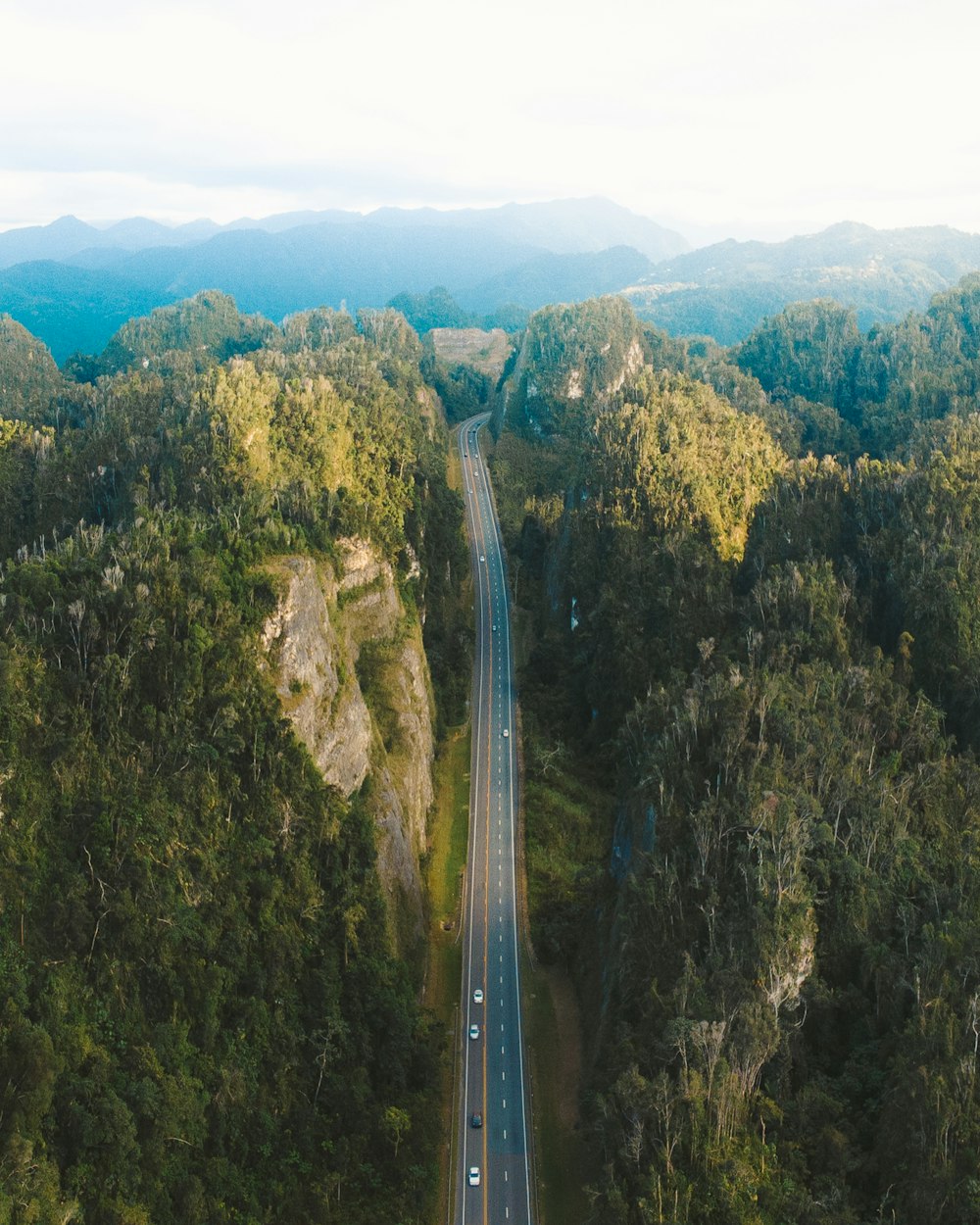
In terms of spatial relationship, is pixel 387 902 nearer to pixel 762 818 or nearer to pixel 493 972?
pixel 493 972

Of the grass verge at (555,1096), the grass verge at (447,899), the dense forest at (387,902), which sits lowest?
the grass verge at (555,1096)

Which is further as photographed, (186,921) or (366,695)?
(366,695)

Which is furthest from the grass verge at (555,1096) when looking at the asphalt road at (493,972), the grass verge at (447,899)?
the grass verge at (447,899)

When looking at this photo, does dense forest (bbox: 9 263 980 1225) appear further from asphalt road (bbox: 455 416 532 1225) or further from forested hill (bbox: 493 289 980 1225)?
asphalt road (bbox: 455 416 532 1225)

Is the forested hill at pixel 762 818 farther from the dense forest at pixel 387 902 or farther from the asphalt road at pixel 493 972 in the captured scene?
the asphalt road at pixel 493 972

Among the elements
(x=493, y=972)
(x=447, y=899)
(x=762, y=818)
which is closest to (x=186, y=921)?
(x=493, y=972)

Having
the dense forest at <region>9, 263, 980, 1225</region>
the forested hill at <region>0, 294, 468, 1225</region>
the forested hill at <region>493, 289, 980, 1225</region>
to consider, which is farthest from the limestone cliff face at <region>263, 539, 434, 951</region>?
the forested hill at <region>493, 289, 980, 1225</region>
